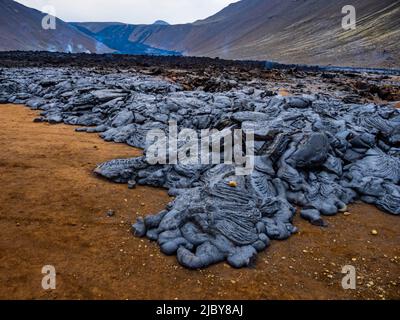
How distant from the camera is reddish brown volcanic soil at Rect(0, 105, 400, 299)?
3479mm

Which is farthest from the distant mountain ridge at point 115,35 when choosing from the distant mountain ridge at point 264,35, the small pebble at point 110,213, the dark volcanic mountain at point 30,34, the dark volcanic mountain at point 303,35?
the small pebble at point 110,213

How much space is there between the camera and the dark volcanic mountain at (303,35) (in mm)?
40062

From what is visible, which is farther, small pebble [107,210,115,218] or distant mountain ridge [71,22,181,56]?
distant mountain ridge [71,22,181,56]

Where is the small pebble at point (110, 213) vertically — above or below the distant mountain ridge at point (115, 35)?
below

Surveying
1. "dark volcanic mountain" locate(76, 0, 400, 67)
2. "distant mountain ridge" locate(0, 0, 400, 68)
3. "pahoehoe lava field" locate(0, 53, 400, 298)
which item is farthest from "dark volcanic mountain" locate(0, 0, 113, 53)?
"pahoehoe lava field" locate(0, 53, 400, 298)

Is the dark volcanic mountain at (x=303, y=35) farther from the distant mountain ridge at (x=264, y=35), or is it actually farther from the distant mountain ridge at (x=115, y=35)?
the distant mountain ridge at (x=115, y=35)

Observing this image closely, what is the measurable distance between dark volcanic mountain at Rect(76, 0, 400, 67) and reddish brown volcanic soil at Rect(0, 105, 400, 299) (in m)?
35.5

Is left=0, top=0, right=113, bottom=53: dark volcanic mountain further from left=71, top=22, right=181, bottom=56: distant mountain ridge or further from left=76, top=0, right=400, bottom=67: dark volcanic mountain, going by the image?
left=76, top=0, right=400, bottom=67: dark volcanic mountain

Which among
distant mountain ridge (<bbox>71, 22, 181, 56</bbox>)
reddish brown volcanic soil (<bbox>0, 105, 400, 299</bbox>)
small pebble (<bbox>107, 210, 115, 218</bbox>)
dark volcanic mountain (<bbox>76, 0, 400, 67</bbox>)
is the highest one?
distant mountain ridge (<bbox>71, 22, 181, 56</bbox>)

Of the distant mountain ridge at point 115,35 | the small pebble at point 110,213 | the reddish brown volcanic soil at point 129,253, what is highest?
the distant mountain ridge at point 115,35

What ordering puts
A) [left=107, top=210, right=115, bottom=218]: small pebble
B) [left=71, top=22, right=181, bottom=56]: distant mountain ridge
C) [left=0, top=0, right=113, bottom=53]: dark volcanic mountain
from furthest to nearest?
[left=71, top=22, right=181, bottom=56]: distant mountain ridge < [left=0, top=0, right=113, bottom=53]: dark volcanic mountain < [left=107, top=210, right=115, bottom=218]: small pebble

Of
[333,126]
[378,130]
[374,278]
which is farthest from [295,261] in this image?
[378,130]

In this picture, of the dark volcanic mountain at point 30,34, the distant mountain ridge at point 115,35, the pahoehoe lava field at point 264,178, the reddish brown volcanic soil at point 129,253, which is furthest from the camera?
A: the distant mountain ridge at point 115,35

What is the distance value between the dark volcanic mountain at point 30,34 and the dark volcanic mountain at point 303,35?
96.6 feet
